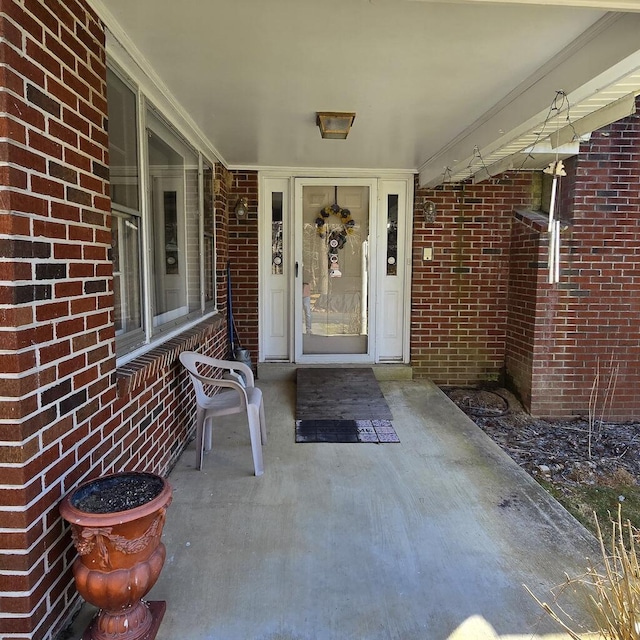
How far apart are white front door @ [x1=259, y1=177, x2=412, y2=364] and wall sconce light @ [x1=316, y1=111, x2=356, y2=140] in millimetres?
1732

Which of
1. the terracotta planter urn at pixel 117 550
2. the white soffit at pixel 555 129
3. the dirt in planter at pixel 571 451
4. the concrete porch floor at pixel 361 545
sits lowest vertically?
the dirt in planter at pixel 571 451

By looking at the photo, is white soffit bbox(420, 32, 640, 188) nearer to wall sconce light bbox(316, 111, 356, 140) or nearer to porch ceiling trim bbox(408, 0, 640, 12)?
porch ceiling trim bbox(408, 0, 640, 12)

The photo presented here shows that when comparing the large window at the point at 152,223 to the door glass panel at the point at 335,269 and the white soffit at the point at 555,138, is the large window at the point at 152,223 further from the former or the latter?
the white soffit at the point at 555,138

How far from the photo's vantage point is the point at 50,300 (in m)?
1.60

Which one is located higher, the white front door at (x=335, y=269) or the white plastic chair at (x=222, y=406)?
the white front door at (x=335, y=269)

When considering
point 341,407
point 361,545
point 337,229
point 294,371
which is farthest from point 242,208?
point 361,545

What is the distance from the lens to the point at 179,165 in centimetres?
354

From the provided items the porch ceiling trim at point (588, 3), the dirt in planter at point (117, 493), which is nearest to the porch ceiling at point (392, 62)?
the porch ceiling trim at point (588, 3)

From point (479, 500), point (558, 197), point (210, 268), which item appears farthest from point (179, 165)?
point (558, 197)

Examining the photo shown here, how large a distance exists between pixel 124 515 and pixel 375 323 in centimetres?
414

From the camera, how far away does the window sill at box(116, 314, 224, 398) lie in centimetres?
222

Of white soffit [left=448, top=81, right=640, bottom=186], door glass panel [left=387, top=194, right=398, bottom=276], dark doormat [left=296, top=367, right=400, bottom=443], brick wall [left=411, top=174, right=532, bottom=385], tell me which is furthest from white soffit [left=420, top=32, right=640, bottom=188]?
dark doormat [left=296, top=367, right=400, bottom=443]

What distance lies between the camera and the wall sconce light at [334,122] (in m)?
3.24

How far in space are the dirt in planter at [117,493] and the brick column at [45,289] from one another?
0.35ft
